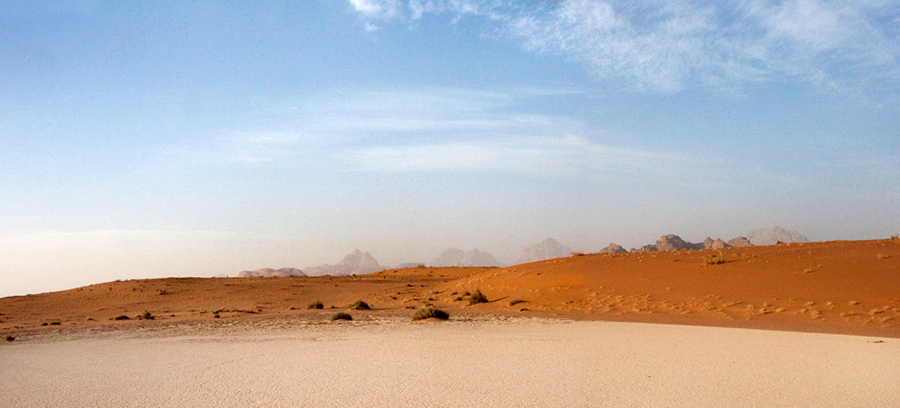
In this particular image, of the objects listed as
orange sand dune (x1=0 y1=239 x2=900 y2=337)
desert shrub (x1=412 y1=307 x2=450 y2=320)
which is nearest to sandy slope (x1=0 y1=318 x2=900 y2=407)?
desert shrub (x1=412 y1=307 x2=450 y2=320)

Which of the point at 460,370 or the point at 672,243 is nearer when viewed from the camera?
the point at 460,370

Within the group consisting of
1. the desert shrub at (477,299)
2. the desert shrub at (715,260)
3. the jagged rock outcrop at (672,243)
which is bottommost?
the desert shrub at (477,299)

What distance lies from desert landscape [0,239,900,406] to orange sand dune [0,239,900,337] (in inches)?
5.6

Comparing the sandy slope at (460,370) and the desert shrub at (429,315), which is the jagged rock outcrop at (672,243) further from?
the sandy slope at (460,370)

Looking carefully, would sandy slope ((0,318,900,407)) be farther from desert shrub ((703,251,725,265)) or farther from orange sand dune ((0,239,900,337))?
desert shrub ((703,251,725,265))

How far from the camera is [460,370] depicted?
8852mm

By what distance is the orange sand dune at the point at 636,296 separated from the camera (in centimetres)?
1900

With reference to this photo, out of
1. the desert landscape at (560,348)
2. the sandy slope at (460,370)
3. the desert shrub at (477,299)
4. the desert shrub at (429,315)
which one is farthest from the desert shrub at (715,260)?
the desert shrub at (429,315)

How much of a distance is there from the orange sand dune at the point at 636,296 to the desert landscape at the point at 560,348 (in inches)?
5.6

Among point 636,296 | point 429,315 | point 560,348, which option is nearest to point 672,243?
point 636,296

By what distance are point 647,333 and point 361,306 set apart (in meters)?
14.1

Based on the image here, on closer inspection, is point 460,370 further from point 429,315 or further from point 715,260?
point 715,260

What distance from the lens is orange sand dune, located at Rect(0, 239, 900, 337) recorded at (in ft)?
62.3

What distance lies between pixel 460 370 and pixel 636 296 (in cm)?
1653
